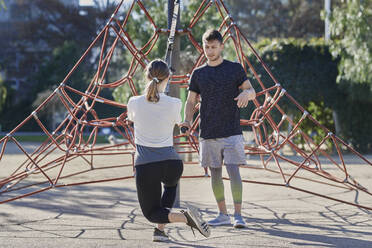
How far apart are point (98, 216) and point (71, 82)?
2037 cm

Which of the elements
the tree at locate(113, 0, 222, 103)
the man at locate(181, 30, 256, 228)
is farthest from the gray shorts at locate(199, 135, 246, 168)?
the tree at locate(113, 0, 222, 103)

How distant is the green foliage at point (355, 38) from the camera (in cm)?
1041

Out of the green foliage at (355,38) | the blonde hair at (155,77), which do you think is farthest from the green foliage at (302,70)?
the blonde hair at (155,77)

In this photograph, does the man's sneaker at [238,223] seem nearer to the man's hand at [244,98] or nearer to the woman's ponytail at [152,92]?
the man's hand at [244,98]

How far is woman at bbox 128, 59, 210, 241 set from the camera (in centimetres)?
336

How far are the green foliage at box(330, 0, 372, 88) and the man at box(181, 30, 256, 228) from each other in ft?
23.7

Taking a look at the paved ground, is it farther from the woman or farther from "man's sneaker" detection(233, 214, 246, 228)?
the woman

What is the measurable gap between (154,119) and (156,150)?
191 mm

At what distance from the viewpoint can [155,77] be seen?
11.3ft

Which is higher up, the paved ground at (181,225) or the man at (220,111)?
the man at (220,111)

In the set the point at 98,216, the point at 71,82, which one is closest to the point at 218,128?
the point at 98,216

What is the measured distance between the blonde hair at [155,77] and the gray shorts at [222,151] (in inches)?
29.8

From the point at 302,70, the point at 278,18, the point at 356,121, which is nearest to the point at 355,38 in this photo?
the point at 302,70

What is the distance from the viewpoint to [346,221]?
4359 millimetres
